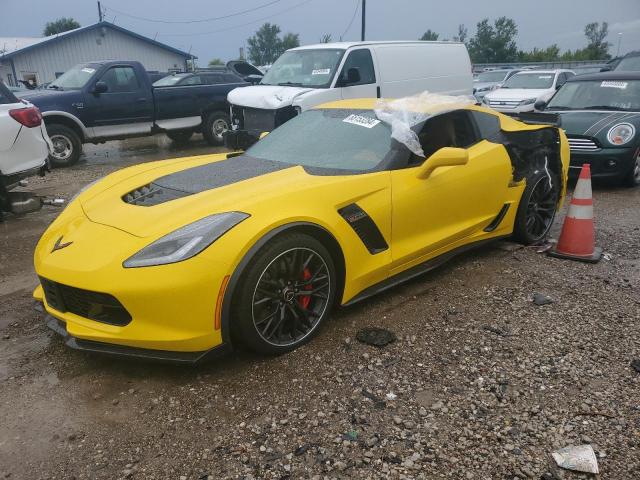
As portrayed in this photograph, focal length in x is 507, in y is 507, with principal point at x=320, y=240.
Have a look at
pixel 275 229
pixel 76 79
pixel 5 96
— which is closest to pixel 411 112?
pixel 275 229

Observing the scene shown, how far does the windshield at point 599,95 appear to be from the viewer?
7.39 metres

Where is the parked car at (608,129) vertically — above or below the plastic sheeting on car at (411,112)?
below

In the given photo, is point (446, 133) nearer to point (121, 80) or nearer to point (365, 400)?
point (365, 400)

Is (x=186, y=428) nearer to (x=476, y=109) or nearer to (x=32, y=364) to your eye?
(x=32, y=364)

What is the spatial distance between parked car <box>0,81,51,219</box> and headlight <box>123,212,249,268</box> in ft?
12.8

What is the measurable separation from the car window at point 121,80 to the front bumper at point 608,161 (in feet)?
28.0

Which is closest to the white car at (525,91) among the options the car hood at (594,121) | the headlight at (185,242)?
the car hood at (594,121)

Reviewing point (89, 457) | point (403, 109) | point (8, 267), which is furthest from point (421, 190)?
point (8, 267)

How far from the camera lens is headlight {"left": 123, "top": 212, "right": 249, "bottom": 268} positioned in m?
2.56

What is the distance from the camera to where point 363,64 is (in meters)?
8.84

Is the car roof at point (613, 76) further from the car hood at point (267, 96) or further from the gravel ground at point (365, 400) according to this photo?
the gravel ground at point (365, 400)

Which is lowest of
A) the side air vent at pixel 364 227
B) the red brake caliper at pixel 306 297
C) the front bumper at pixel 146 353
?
the front bumper at pixel 146 353

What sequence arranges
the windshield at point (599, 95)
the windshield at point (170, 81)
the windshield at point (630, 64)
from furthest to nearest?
the windshield at point (630, 64), the windshield at point (170, 81), the windshield at point (599, 95)

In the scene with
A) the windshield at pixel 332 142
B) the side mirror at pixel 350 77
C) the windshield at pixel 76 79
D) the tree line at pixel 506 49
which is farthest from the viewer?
the tree line at pixel 506 49
